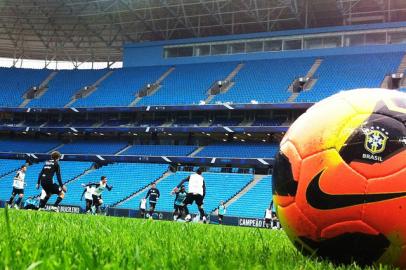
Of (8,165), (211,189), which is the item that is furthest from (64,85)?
(211,189)

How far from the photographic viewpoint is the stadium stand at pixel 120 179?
31094 mm

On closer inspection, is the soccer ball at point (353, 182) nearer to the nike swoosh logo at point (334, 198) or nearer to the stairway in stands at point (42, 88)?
the nike swoosh logo at point (334, 198)

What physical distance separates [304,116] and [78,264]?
1884mm

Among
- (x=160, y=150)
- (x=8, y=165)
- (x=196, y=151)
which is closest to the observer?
(x=196, y=151)

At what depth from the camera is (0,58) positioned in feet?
168

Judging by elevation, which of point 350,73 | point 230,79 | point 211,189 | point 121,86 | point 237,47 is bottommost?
point 211,189

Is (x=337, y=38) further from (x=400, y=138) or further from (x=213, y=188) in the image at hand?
(x=400, y=138)

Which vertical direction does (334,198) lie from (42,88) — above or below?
below

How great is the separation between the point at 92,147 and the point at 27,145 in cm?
645

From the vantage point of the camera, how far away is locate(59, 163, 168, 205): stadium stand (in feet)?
102

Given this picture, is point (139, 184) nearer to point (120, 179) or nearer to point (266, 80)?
point (120, 179)

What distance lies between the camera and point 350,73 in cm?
3375

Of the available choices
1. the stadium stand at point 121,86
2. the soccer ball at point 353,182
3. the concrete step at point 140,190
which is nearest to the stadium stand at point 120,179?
the concrete step at point 140,190

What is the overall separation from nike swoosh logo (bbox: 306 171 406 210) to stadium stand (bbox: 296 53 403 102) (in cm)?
2933
